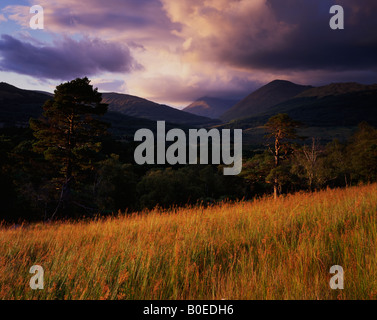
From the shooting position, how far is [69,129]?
16641 mm

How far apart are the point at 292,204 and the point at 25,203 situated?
24101 millimetres

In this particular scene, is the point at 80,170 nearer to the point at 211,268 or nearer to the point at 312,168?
the point at 211,268

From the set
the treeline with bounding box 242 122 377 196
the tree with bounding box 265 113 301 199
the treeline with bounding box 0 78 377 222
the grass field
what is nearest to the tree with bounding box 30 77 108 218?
the treeline with bounding box 0 78 377 222

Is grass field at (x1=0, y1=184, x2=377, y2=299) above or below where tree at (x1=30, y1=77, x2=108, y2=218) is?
below

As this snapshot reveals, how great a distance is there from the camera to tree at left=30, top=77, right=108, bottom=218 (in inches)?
627

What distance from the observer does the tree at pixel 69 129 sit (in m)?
15.9

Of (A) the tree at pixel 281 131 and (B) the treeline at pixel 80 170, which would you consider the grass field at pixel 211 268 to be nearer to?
(B) the treeline at pixel 80 170

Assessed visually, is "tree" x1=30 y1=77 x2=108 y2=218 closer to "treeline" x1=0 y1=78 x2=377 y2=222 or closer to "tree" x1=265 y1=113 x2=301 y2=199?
"treeline" x1=0 y1=78 x2=377 y2=222

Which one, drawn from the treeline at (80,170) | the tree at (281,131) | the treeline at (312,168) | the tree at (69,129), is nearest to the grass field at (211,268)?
the treeline at (80,170)

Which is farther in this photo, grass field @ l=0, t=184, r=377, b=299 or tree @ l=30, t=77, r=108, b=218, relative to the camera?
tree @ l=30, t=77, r=108, b=218

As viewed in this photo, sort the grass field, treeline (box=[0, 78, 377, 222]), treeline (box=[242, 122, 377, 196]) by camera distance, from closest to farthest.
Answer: the grass field < treeline (box=[0, 78, 377, 222]) < treeline (box=[242, 122, 377, 196])
